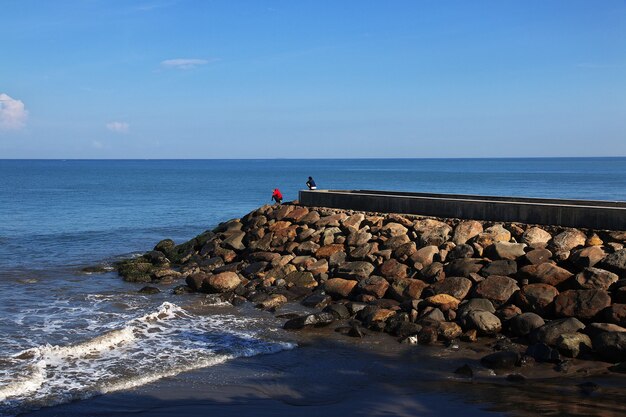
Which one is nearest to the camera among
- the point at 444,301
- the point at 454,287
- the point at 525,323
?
the point at 525,323

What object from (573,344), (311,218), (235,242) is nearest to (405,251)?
(311,218)

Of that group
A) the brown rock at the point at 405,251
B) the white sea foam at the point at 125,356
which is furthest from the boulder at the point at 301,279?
Answer: the white sea foam at the point at 125,356

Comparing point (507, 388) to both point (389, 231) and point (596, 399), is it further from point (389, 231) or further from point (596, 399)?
point (389, 231)

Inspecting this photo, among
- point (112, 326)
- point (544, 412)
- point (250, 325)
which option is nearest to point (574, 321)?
point (544, 412)

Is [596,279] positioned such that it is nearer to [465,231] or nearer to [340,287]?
[465,231]

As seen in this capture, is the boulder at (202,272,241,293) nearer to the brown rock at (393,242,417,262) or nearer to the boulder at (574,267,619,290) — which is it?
the brown rock at (393,242,417,262)

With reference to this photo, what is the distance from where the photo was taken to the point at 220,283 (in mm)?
21250

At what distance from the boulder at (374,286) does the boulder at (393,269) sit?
1.44 ft

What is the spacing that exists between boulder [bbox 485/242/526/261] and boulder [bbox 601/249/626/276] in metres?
2.33

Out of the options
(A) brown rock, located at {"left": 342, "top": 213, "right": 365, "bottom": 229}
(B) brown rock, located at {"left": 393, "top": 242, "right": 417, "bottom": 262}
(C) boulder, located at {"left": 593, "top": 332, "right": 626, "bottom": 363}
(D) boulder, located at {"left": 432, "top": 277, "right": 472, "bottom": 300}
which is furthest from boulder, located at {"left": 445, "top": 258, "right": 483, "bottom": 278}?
(A) brown rock, located at {"left": 342, "top": 213, "right": 365, "bottom": 229}

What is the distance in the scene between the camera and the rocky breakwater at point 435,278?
48.9 ft

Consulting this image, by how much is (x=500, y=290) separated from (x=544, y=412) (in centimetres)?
578

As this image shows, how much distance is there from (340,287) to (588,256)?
22.5ft

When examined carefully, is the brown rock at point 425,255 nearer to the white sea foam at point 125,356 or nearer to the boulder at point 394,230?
the boulder at point 394,230
